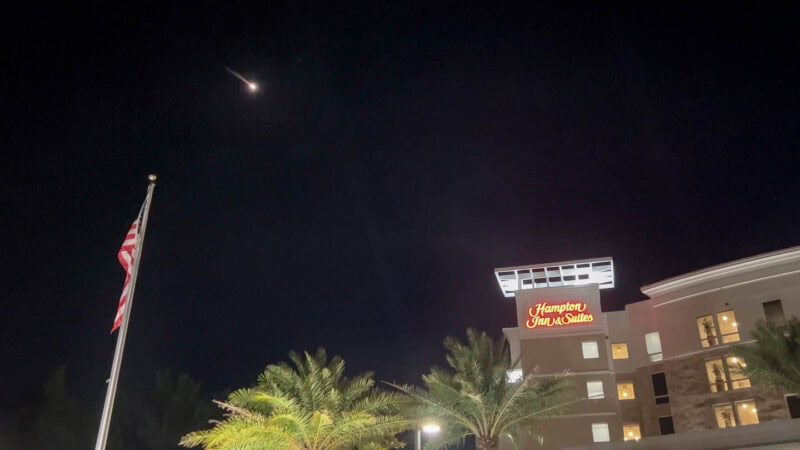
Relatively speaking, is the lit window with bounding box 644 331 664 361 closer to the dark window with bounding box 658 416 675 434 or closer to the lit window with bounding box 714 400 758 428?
the dark window with bounding box 658 416 675 434

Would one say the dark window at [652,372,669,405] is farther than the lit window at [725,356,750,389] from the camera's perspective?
Yes

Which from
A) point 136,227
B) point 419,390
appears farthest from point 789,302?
point 136,227

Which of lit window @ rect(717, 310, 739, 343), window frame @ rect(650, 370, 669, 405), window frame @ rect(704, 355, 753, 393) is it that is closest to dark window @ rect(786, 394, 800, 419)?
window frame @ rect(704, 355, 753, 393)

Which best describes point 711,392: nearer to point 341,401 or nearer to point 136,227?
point 341,401

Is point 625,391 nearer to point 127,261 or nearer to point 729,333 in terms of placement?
point 729,333

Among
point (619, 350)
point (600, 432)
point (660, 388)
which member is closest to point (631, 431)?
point (660, 388)

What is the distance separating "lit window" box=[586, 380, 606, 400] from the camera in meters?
39.7

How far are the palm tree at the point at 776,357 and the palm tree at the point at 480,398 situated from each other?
8136 millimetres

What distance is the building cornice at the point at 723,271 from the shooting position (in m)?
35.5

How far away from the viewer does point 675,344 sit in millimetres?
39531

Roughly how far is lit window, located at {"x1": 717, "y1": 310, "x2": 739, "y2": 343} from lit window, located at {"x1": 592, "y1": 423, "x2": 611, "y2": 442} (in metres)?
8.48

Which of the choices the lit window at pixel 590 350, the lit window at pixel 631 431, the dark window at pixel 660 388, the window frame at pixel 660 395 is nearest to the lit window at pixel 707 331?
the window frame at pixel 660 395

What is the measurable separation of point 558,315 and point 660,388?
7.92 metres

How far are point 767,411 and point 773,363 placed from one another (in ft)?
33.2
